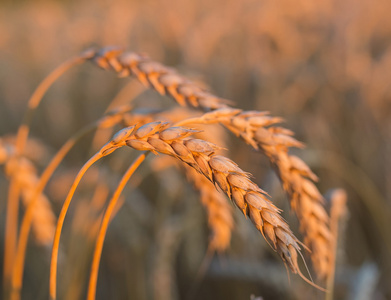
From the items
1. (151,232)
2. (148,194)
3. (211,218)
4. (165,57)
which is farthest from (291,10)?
(211,218)

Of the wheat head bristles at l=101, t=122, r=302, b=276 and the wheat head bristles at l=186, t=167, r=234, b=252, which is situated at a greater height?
the wheat head bristles at l=101, t=122, r=302, b=276

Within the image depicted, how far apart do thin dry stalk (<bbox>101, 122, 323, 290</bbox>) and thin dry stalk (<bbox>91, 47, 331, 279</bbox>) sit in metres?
0.17

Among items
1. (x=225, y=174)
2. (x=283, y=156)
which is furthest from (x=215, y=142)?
(x=225, y=174)

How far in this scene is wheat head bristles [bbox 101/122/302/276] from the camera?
2.07 feet

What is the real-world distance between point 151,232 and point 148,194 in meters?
0.63

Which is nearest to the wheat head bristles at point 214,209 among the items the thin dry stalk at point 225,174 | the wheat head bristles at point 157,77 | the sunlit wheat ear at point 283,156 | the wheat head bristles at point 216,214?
the wheat head bristles at point 216,214

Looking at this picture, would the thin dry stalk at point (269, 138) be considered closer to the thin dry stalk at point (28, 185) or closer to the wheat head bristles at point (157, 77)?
the wheat head bristles at point (157, 77)

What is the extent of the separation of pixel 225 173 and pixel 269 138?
0.64ft

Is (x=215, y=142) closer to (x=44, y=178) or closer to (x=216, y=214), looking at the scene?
(x=216, y=214)

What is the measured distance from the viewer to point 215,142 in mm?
1335

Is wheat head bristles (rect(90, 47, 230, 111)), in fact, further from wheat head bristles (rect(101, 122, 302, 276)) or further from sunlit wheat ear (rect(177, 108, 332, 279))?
wheat head bristles (rect(101, 122, 302, 276))

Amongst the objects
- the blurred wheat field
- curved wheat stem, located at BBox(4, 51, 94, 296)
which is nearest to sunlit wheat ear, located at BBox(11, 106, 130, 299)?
the blurred wheat field

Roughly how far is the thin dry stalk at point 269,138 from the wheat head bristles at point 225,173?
173mm

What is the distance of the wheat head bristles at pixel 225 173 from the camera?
0.63 metres
